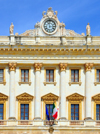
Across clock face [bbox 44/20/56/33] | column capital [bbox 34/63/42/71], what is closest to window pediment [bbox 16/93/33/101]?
column capital [bbox 34/63/42/71]

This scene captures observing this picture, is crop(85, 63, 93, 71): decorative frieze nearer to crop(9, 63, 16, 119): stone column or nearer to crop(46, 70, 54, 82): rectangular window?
crop(46, 70, 54, 82): rectangular window

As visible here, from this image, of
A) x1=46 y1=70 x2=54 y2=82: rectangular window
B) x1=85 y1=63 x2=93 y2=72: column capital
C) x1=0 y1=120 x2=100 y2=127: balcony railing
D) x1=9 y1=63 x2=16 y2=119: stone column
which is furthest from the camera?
x1=46 y1=70 x2=54 y2=82: rectangular window

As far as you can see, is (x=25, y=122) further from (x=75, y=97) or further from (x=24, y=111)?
(x=75, y=97)

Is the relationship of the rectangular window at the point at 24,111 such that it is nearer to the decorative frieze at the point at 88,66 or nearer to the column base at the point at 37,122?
the column base at the point at 37,122

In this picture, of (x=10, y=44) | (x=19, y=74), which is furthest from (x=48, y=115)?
(x=10, y=44)

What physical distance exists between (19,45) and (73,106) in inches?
380

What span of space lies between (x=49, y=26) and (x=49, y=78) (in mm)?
6358

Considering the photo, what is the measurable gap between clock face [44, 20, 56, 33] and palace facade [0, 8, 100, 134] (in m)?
0.97

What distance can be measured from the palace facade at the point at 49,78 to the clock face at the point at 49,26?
97 cm

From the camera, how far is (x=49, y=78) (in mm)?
47688

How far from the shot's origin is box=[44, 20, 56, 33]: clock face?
48406mm

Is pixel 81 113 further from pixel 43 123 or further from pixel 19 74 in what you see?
pixel 19 74

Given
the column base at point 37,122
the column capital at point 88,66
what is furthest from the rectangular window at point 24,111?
the column capital at point 88,66

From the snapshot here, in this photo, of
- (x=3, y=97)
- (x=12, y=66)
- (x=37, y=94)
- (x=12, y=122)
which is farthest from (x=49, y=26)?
(x=12, y=122)
